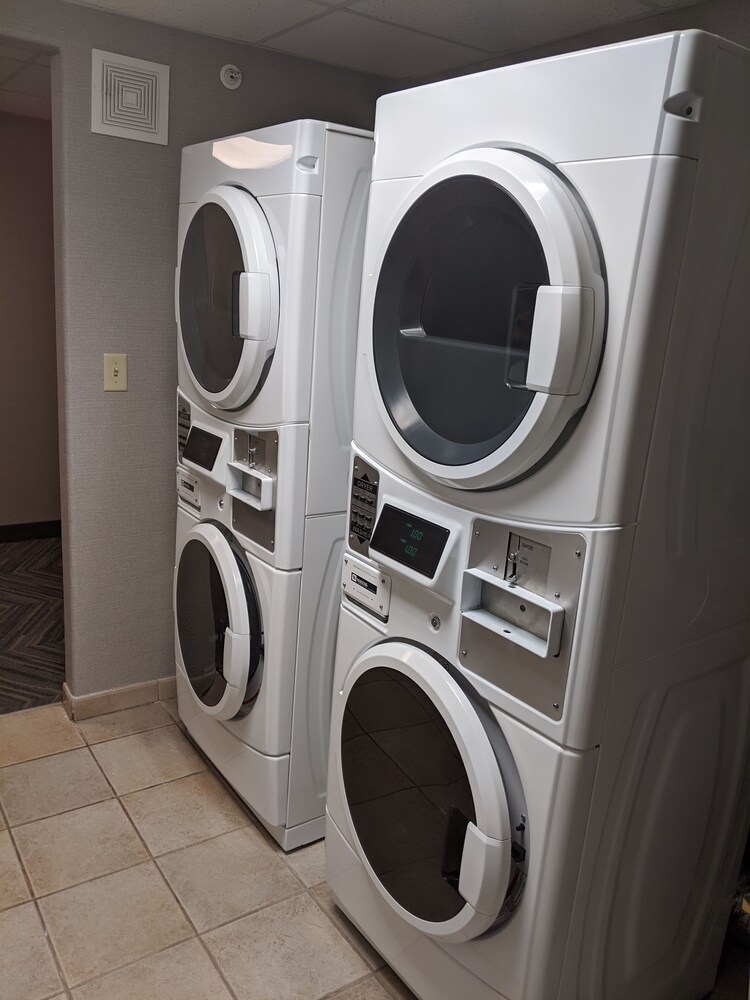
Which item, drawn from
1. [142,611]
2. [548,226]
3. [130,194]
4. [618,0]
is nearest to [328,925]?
[142,611]

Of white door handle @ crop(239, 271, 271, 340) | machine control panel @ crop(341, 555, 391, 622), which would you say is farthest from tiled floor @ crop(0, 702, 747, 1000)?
white door handle @ crop(239, 271, 271, 340)

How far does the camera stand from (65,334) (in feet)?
7.86

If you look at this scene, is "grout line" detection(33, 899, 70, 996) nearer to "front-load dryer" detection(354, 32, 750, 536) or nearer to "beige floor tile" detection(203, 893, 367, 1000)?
"beige floor tile" detection(203, 893, 367, 1000)

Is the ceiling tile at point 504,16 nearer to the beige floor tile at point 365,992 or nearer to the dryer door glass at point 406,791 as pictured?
the dryer door glass at point 406,791

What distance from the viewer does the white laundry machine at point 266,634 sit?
2.00 meters

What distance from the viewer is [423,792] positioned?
→ 1509 millimetres

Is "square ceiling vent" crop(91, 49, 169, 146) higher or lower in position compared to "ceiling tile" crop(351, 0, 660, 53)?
lower

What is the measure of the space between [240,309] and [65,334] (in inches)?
31.3

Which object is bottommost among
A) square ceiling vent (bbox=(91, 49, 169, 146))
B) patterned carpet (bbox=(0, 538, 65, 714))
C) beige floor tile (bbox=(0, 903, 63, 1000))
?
beige floor tile (bbox=(0, 903, 63, 1000))

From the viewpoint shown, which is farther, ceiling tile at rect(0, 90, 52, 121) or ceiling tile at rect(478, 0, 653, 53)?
ceiling tile at rect(0, 90, 52, 121)

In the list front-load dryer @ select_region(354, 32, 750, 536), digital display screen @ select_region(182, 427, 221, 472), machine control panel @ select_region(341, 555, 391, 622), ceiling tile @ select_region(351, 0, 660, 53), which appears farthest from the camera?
digital display screen @ select_region(182, 427, 221, 472)

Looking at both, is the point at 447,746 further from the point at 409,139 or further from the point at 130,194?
the point at 130,194

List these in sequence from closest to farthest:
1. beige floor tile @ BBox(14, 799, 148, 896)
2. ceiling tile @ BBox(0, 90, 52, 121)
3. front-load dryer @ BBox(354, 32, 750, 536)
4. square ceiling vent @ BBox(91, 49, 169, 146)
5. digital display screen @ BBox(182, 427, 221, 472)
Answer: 1. front-load dryer @ BBox(354, 32, 750, 536)
2. beige floor tile @ BBox(14, 799, 148, 896)
3. digital display screen @ BBox(182, 427, 221, 472)
4. square ceiling vent @ BBox(91, 49, 169, 146)
5. ceiling tile @ BBox(0, 90, 52, 121)

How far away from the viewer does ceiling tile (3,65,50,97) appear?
9.02 feet
